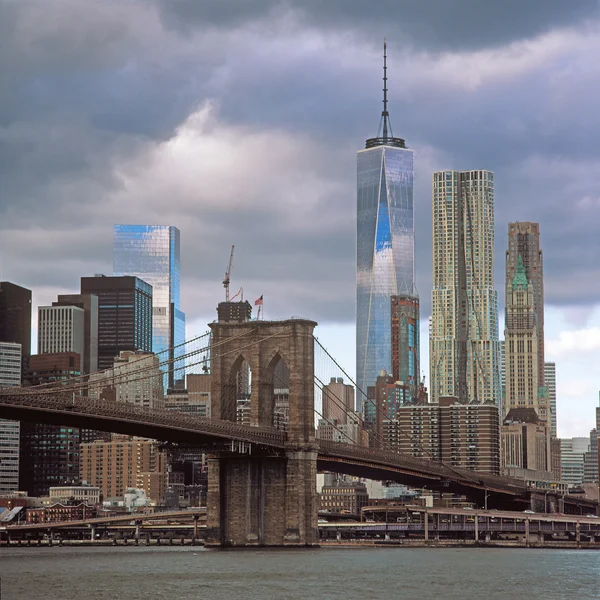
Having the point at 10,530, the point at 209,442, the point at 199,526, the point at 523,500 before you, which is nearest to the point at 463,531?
the point at 523,500

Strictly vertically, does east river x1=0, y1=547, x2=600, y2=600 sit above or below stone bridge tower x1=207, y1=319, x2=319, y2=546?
below

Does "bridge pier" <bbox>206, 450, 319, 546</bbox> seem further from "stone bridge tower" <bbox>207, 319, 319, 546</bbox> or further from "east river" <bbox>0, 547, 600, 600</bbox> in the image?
"east river" <bbox>0, 547, 600, 600</bbox>

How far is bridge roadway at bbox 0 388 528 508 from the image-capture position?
97.1m

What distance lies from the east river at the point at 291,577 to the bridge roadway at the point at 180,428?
8.29 metres

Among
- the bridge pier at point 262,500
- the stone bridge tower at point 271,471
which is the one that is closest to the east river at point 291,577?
the bridge pier at point 262,500

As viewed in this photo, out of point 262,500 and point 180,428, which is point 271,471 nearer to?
point 262,500

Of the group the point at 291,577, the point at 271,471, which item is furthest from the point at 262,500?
the point at 291,577

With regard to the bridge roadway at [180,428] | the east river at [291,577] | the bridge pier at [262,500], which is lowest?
the east river at [291,577]

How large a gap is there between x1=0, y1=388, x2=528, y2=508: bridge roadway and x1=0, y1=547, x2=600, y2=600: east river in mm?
8293

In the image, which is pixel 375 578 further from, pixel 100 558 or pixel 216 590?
pixel 100 558

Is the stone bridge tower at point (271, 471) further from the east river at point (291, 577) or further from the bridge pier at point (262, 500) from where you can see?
the east river at point (291, 577)

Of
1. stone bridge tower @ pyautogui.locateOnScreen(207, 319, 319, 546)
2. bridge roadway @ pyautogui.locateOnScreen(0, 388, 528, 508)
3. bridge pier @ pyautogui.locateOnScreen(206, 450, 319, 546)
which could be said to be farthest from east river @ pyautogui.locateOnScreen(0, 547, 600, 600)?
bridge roadway @ pyautogui.locateOnScreen(0, 388, 528, 508)

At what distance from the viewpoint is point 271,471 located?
4641 inches

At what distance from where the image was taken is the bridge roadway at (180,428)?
97.1 metres
